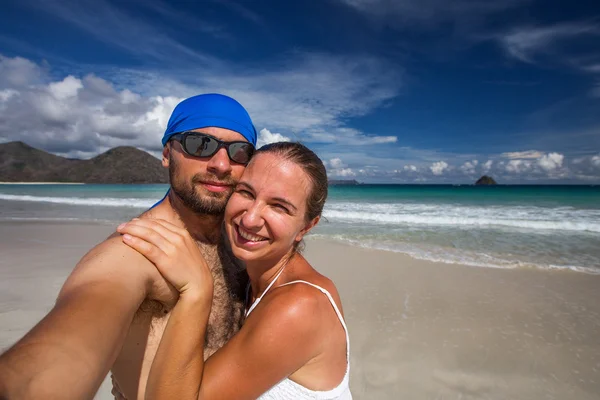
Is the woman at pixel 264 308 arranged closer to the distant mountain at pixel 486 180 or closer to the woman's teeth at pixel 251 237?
the woman's teeth at pixel 251 237

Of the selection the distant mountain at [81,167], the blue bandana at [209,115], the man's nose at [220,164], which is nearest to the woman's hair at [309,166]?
the man's nose at [220,164]

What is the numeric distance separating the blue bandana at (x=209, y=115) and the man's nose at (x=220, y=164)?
0.73 feet

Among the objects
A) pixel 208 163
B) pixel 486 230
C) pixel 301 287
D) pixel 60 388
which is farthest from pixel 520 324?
pixel 486 230

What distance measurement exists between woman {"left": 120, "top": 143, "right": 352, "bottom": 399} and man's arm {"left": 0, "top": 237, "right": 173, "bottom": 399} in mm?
120

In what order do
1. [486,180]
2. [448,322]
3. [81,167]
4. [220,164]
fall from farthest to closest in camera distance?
[81,167]
[486,180]
[448,322]
[220,164]

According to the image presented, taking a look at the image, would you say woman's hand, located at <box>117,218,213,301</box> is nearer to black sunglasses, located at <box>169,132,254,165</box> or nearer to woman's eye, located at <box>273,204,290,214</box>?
woman's eye, located at <box>273,204,290,214</box>

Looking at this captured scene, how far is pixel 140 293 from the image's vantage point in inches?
67.6

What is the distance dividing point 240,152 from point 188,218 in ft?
2.11

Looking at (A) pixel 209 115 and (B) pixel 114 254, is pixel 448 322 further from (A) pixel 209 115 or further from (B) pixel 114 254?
(B) pixel 114 254

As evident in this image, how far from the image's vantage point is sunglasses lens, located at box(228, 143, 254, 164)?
250 centimetres

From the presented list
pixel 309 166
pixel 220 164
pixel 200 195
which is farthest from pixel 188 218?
pixel 309 166

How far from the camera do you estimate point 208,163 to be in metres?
2.41

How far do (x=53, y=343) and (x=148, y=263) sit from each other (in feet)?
2.29

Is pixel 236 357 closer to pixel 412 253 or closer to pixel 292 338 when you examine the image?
pixel 292 338
